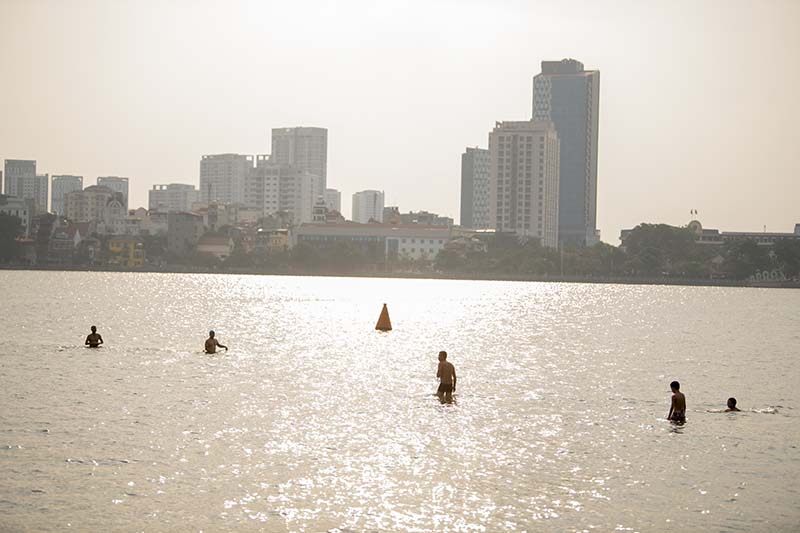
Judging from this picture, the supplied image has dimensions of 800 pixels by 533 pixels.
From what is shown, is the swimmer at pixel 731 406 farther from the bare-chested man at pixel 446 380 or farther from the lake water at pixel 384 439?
the bare-chested man at pixel 446 380

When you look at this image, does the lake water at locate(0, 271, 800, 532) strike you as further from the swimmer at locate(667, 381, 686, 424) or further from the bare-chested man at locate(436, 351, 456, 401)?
the bare-chested man at locate(436, 351, 456, 401)

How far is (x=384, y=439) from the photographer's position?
34.9 meters

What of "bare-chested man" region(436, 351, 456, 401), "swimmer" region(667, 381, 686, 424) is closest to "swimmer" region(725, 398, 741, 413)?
"swimmer" region(667, 381, 686, 424)

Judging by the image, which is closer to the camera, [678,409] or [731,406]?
[678,409]

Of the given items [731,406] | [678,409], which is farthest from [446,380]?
[731,406]

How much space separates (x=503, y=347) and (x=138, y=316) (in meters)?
45.1

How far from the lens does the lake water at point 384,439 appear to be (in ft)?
83.9

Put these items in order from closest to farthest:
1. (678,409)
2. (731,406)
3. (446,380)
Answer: (678,409), (731,406), (446,380)

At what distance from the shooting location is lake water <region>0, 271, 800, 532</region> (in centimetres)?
2556

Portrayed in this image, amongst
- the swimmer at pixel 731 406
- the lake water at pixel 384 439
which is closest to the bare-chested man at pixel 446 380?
the lake water at pixel 384 439

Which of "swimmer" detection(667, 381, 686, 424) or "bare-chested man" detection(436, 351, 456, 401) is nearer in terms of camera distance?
"swimmer" detection(667, 381, 686, 424)

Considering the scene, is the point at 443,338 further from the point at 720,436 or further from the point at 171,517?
the point at 171,517

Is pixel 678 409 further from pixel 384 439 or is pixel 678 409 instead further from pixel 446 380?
pixel 384 439

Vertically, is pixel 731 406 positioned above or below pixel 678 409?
below
